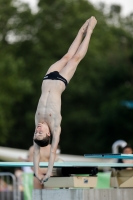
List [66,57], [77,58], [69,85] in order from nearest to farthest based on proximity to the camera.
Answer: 1. [77,58]
2. [66,57]
3. [69,85]

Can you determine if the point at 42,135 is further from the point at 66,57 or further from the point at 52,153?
the point at 66,57

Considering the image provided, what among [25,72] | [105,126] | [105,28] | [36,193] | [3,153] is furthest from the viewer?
[105,28]

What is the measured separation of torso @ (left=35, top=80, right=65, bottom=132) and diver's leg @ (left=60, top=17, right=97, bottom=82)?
1.24 feet

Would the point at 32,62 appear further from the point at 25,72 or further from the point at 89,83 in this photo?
the point at 89,83

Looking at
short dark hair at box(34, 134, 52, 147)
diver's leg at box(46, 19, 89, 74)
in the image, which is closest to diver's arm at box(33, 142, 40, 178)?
short dark hair at box(34, 134, 52, 147)

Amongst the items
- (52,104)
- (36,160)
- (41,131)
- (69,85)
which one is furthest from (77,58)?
(69,85)

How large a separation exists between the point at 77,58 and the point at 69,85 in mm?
39946

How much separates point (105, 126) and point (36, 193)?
35.9 meters

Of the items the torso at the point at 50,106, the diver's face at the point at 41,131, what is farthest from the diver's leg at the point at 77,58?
the diver's face at the point at 41,131

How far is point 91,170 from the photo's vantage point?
523 inches

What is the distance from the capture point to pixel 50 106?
12.6 metres

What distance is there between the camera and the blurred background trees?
48844 mm

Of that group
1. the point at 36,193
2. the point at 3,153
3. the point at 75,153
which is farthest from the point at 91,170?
the point at 75,153

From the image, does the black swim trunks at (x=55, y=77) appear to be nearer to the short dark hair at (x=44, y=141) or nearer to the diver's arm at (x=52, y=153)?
the diver's arm at (x=52, y=153)
